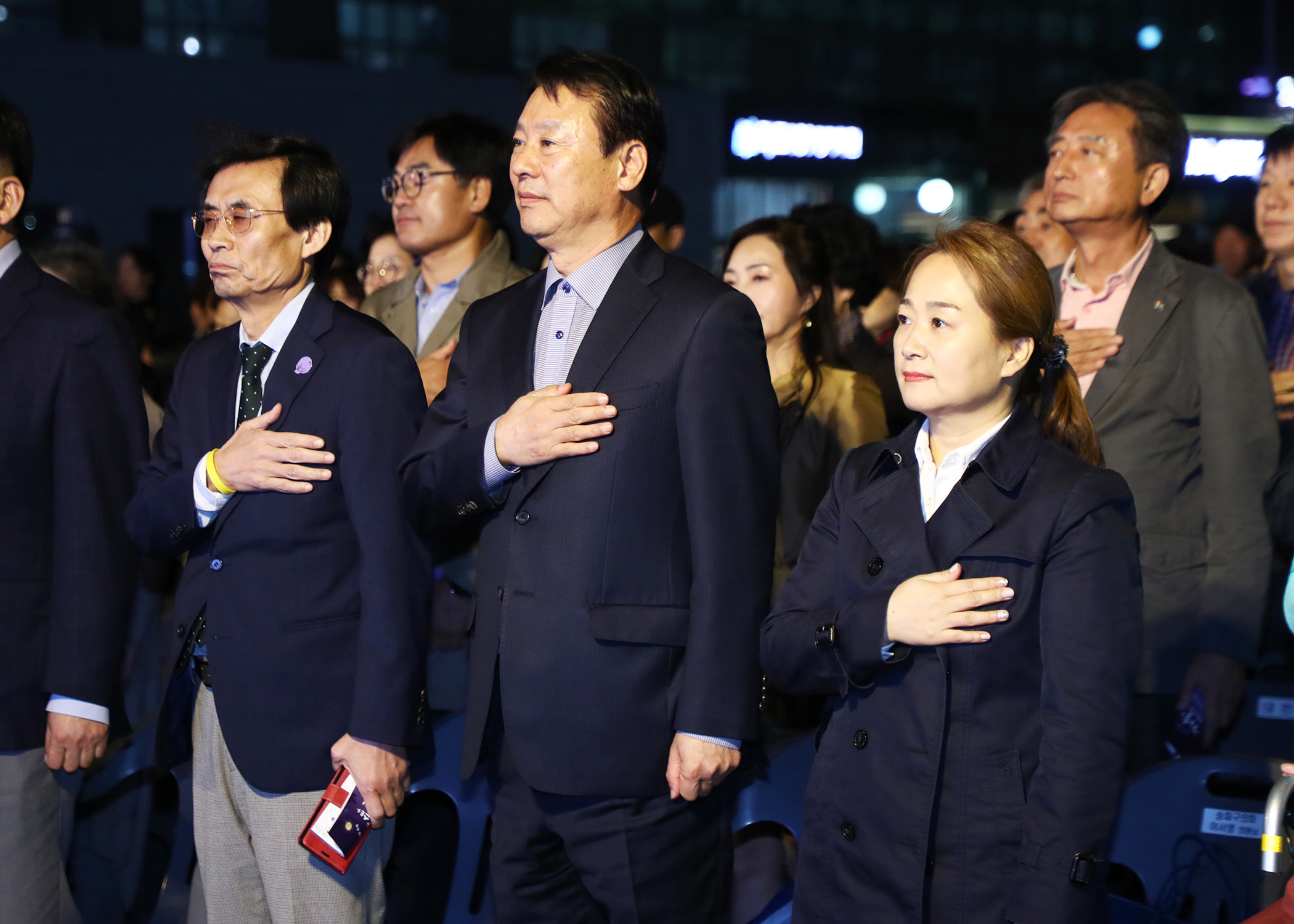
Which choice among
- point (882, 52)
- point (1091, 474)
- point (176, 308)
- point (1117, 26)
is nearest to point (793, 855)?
point (1091, 474)

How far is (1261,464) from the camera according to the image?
2.80 meters

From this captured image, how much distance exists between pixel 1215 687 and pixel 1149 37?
16821mm

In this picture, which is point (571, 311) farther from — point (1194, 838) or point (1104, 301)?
point (1194, 838)

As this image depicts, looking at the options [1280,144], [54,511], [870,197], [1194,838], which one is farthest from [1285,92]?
[54,511]

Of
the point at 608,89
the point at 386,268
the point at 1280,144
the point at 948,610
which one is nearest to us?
the point at 948,610

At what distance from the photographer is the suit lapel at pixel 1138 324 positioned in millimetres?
2875

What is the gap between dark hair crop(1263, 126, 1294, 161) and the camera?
3189 mm

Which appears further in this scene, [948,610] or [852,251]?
[852,251]

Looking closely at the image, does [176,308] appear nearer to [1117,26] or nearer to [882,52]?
[882,52]

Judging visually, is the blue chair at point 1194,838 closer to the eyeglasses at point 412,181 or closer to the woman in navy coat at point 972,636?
the woman in navy coat at point 972,636

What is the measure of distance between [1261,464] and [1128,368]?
361 millimetres

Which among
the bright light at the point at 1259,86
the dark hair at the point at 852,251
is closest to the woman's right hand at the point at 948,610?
the dark hair at the point at 852,251

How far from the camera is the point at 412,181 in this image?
3586 millimetres

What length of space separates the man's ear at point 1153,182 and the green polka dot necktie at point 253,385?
6.82 feet
